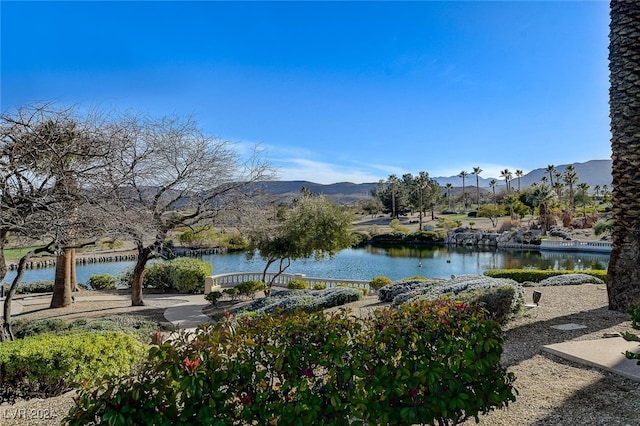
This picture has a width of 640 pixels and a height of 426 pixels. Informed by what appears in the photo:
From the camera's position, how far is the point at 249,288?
14148mm

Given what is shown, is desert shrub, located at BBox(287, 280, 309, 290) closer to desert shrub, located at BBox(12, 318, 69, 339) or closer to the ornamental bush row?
desert shrub, located at BBox(12, 318, 69, 339)

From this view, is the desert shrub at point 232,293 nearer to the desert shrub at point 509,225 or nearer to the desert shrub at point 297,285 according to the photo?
the desert shrub at point 297,285

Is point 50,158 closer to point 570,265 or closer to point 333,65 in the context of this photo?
point 333,65

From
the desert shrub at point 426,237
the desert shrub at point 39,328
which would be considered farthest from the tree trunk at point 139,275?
the desert shrub at point 426,237

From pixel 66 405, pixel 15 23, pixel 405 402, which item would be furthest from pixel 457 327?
pixel 15 23

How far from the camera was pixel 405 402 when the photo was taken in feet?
7.37

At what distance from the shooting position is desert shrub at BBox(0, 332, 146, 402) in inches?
178

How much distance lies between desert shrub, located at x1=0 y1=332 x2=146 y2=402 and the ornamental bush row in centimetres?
292

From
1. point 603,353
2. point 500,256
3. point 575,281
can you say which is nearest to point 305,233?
point 575,281

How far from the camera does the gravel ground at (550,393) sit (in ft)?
10.3

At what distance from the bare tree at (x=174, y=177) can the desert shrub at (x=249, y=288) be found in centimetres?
304

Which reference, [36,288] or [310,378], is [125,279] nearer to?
[36,288]

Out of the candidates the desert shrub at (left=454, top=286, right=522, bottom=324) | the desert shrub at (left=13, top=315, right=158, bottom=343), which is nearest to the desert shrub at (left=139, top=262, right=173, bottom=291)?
the desert shrub at (left=13, top=315, right=158, bottom=343)

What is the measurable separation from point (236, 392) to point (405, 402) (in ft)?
3.10
